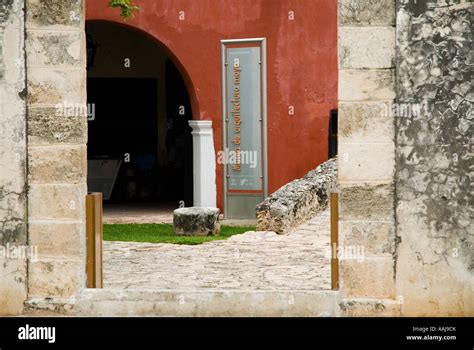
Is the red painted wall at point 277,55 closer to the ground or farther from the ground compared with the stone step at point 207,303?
farther from the ground

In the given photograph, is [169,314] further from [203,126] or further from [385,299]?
[203,126]

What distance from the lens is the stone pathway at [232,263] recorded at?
27.9ft

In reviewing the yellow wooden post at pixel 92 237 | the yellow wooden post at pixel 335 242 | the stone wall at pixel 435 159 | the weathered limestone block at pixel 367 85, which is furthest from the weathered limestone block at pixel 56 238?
the stone wall at pixel 435 159

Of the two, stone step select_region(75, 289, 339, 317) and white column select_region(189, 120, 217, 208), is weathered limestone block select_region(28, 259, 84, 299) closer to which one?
stone step select_region(75, 289, 339, 317)

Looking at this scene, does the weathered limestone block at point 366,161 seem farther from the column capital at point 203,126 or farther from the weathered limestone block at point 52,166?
the column capital at point 203,126

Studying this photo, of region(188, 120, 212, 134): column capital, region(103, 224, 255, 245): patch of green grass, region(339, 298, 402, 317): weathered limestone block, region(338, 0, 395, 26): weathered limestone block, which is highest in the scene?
region(338, 0, 395, 26): weathered limestone block

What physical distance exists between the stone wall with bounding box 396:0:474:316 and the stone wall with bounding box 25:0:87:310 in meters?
2.02

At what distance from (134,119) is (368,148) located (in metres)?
13.3

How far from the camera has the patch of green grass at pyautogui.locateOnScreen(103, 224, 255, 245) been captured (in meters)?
12.1

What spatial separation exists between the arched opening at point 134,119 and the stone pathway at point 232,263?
21.6ft

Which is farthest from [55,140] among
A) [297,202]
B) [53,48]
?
[297,202]

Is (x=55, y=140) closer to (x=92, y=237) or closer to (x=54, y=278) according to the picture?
(x=92, y=237)

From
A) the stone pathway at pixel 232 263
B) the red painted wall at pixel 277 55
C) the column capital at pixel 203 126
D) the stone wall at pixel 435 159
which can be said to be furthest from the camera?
the column capital at pixel 203 126

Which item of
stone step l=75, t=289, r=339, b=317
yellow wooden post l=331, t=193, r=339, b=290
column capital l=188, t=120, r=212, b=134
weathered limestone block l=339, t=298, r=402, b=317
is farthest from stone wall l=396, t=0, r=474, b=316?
column capital l=188, t=120, r=212, b=134
